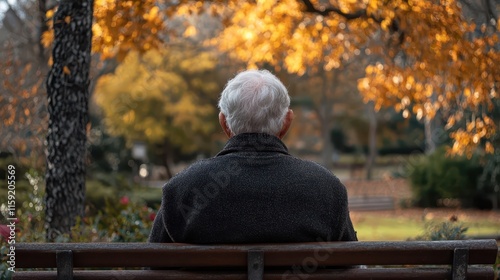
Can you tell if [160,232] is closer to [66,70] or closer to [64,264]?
[64,264]

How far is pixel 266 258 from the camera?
3.22 m

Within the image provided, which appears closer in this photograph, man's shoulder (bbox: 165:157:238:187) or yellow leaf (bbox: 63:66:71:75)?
man's shoulder (bbox: 165:157:238:187)

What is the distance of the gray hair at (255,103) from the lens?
11.2ft

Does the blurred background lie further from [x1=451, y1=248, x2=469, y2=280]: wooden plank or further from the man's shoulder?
[x1=451, y1=248, x2=469, y2=280]: wooden plank

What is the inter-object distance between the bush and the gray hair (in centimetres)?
2181

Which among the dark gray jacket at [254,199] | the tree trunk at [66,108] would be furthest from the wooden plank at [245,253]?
the tree trunk at [66,108]

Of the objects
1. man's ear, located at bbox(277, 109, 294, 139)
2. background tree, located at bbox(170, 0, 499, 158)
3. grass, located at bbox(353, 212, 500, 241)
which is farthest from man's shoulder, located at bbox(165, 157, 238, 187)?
grass, located at bbox(353, 212, 500, 241)

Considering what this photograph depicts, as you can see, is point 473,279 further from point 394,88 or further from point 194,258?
point 394,88

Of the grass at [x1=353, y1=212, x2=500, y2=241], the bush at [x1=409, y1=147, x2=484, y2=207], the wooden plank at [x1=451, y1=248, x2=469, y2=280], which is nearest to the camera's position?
the wooden plank at [x1=451, y1=248, x2=469, y2=280]

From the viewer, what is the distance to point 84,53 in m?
6.64

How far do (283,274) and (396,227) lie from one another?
1839cm

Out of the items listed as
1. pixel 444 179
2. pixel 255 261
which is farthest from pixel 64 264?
pixel 444 179

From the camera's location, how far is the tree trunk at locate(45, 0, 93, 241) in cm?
657

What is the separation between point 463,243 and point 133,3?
584 centimetres
